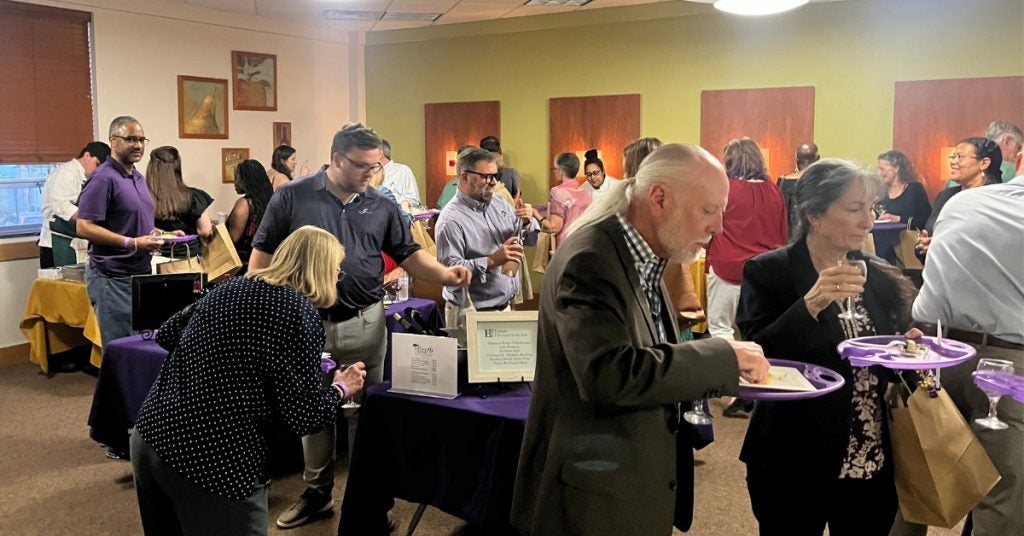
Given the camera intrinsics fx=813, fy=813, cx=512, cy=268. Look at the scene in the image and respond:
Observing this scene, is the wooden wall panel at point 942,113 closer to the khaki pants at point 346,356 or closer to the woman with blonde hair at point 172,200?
the khaki pants at point 346,356

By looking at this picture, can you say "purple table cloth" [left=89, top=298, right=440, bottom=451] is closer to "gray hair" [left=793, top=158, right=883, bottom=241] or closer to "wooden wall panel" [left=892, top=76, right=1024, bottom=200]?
"gray hair" [left=793, top=158, right=883, bottom=241]

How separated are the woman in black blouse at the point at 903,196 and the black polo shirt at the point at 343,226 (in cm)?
373

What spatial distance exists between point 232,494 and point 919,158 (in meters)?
6.29

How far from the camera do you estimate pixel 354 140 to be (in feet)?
10.0

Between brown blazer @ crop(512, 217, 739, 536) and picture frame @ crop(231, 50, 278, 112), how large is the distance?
687 cm

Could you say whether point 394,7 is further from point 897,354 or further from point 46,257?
point 897,354

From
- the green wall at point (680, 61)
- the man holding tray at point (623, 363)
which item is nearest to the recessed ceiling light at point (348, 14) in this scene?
the green wall at point (680, 61)

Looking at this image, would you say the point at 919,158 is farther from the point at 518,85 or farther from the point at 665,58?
the point at 518,85

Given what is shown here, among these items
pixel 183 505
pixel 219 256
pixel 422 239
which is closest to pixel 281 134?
pixel 219 256

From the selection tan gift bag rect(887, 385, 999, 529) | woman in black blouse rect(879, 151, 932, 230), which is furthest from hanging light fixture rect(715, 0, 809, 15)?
tan gift bag rect(887, 385, 999, 529)

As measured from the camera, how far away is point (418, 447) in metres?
2.53

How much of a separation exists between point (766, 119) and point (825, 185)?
5.56 metres

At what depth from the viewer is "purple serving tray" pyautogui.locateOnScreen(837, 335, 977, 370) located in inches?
67.2

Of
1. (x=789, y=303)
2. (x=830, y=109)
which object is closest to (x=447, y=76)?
(x=830, y=109)
